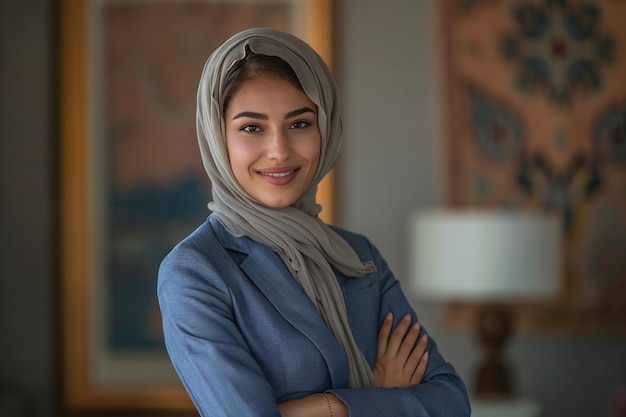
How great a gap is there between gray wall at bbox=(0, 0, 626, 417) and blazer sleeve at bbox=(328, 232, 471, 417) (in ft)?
8.53

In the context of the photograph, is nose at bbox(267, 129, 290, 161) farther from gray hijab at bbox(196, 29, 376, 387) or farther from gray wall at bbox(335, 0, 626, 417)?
gray wall at bbox(335, 0, 626, 417)

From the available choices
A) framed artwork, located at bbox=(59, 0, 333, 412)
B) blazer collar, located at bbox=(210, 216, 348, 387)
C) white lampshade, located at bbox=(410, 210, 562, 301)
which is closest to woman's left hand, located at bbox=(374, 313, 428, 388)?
blazer collar, located at bbox=(210, 216, 348, 387)

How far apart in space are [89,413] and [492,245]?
186 centimetres

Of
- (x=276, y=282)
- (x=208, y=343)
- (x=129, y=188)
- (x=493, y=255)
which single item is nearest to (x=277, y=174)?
(x=276, y=282)

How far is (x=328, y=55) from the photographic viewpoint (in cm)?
422

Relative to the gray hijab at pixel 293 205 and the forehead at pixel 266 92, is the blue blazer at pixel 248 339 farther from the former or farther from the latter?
the forehead at pixel 266 92

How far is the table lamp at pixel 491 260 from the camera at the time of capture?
3812 millimetres

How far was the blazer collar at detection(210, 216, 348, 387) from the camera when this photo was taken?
4.82 ft

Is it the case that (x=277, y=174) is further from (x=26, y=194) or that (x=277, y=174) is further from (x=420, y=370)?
(x=26, y=194)

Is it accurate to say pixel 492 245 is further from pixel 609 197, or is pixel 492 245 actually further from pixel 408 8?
pixel 408 8

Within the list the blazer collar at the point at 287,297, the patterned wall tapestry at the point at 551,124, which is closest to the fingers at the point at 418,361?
the blazer collar at the point at 287,297

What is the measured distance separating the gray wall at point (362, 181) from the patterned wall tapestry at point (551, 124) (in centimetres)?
12

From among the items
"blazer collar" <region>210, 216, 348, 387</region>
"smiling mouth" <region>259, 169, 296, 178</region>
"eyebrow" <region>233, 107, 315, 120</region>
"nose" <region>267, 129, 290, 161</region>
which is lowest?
"blazer collar" <region>210, 216, 348, 387</region>

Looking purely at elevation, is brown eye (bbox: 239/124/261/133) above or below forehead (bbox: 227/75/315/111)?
below
